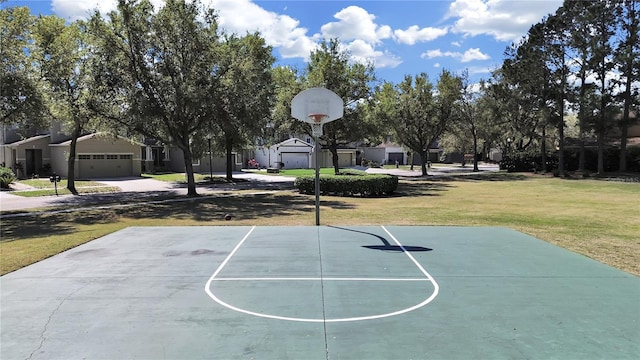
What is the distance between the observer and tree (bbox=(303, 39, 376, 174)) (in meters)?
30.2

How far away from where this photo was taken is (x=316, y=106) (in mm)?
13141

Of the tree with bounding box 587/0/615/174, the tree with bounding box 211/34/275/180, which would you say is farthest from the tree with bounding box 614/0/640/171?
the tree with bounding box 211/34/275/180

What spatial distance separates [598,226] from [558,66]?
1210 inches

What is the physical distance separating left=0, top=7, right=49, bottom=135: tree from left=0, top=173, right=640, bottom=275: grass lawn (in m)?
3.81

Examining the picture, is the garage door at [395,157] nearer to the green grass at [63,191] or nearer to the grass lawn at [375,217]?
the grass lawn at [375,217]

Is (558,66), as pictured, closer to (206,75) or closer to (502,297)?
(206,75)

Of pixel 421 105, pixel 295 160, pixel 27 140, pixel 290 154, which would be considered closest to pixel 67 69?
pixel 27 140

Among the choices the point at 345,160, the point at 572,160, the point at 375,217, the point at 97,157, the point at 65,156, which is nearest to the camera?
the point at 375,217

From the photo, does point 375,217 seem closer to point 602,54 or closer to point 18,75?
point 18,75

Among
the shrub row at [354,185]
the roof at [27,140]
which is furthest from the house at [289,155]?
the shrub row at [354,185]

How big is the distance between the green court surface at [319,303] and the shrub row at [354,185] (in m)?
13.2

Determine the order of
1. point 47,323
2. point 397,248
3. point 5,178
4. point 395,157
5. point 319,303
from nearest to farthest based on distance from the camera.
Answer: point 47,323 < point 319,303 < point 397,248 < point 5,178 < point 395,157

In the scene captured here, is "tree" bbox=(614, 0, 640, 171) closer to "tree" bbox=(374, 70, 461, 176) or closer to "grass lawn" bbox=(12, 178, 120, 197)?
"tree" bbox=(374, 70, 461, 176)

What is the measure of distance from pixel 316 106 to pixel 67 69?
15769 mm
